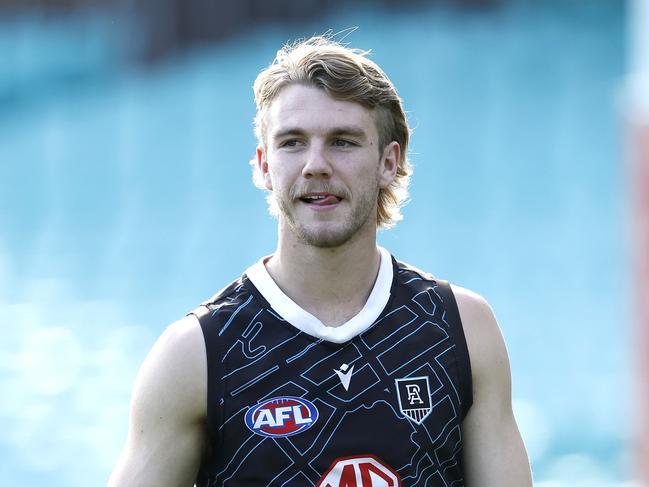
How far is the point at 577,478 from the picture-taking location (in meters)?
8.02

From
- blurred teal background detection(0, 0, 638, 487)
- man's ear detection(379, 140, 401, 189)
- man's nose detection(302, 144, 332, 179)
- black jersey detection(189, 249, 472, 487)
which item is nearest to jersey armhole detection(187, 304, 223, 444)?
black jersey detection(189, 249, 472, 487)

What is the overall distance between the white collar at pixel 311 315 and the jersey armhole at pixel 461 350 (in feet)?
0.52

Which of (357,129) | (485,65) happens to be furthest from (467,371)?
(485,65)

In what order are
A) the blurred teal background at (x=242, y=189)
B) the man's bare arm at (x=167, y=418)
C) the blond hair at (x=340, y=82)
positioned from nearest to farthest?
the man's bare arm at (x=167, y=418) < the blond hair at (x=340, y=82) < the blurred teal background at (x=242, y=189)

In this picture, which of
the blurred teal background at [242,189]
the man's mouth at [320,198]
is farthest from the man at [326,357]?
the blurred teal background at [242,189]

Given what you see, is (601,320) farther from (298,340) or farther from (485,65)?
(298,340)

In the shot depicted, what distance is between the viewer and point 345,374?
113 inches

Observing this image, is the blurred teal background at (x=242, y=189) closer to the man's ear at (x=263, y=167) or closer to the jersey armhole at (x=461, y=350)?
the jersey armhole at (x=461, y=350)

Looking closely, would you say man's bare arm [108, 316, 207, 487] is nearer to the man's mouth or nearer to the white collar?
the white collar

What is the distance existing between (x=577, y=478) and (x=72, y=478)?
3.38 meters

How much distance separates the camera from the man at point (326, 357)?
2.79 metres

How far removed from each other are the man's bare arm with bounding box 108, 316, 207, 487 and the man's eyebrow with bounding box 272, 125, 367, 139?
21.2 inches

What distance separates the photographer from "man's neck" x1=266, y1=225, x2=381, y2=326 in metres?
2.92

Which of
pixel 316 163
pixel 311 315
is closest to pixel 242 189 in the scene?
pixel 311 315
